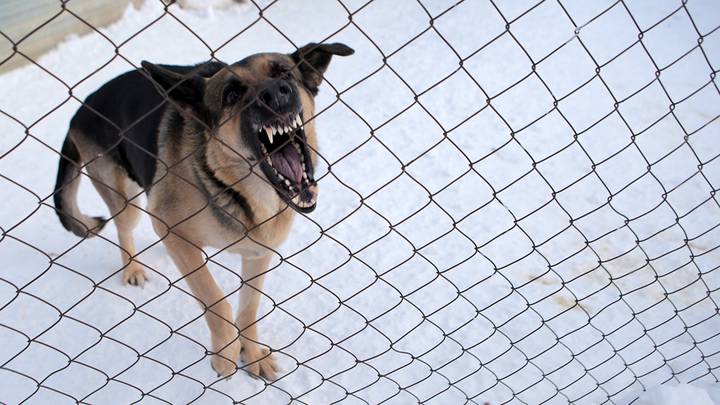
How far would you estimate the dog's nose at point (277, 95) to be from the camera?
1.94 m

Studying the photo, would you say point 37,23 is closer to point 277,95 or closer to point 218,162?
point 218,162

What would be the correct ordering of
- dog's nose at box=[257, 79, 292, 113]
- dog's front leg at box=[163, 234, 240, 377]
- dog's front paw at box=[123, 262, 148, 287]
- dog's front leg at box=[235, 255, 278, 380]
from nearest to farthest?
dog's nose at box=[257, 79, 292, 113] < dog's front leg at box=[163, 234, 240, 377] < dog's front leg at box=[235, 255, 278, 380] < dog's front paw at box=[123, 262, 148, 287]

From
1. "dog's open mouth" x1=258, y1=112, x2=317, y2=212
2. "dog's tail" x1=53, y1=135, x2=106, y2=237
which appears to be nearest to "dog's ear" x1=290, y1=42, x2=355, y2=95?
"dog's open mouth" x1=258, y1=112, x2=317, y2=212

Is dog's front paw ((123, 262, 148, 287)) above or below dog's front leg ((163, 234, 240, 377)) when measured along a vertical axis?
above

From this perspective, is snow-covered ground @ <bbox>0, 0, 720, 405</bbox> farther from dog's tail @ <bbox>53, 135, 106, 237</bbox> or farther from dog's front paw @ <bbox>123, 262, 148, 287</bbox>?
dog's tail @ <bbox>53, 135, 106, 237</bbox>

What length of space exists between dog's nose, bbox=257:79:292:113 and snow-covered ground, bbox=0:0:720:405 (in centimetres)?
18

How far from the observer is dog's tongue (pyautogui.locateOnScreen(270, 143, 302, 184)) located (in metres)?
2.38

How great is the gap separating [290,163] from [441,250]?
1632 millimetres

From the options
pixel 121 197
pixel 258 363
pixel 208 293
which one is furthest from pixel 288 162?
pixel 121 197

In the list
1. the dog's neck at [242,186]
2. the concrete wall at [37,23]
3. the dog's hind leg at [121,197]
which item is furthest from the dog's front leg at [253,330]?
the concrete wall at [37,23]

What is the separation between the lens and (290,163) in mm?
2404

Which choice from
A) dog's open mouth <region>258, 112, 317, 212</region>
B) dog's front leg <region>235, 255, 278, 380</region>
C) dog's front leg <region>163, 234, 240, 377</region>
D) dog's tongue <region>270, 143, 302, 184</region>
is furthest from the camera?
dog's front leg <region>235, 255, 278, 380</region>

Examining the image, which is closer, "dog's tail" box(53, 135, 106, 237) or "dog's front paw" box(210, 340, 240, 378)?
"dog's front paw" box(210, 340, 240, 378)

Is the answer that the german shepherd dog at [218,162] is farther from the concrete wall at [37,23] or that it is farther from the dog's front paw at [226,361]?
the concrete wall at [37,23]
